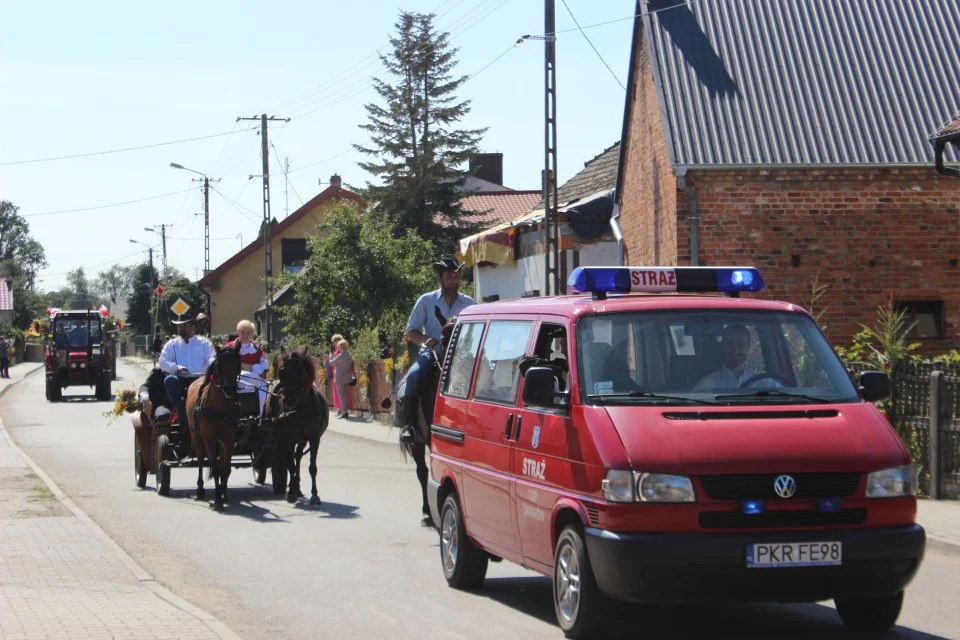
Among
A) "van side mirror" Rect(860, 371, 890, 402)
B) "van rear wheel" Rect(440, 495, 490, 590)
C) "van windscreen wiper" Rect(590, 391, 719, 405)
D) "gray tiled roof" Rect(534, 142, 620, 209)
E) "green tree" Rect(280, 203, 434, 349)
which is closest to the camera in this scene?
"van windscreen wiper" Rect(590, 391, 719, 405)

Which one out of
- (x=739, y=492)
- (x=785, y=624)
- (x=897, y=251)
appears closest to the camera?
(x=739, y=492)

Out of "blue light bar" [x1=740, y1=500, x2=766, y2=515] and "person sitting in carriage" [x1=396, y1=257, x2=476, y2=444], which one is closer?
"blue light bar" [x1=740, y1=500, x2=766, y2=515]

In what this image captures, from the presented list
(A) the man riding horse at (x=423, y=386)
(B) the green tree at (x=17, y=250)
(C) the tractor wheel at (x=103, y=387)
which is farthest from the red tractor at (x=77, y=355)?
(B) the green tree at (x=17, y=250)

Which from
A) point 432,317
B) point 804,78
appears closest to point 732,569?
point 432,317

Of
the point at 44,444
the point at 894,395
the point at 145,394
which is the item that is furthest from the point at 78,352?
the point at 894,395

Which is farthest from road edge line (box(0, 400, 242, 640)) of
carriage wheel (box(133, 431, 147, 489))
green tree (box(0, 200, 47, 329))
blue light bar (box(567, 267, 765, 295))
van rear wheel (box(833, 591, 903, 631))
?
green tree (box(0, 200, 47, 329))

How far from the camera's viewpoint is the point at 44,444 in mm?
24625

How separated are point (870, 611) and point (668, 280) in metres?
2.26

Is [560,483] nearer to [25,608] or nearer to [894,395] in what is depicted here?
[25,608]

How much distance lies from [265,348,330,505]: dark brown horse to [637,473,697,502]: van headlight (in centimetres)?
807

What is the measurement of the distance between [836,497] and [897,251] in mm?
15024

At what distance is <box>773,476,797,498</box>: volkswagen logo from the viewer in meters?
6.65

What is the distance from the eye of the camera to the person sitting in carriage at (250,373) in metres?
15.3

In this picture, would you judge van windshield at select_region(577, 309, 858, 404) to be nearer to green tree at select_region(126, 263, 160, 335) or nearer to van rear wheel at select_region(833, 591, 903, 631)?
van rear wheel at select_region(833, 591, 903, 631)
